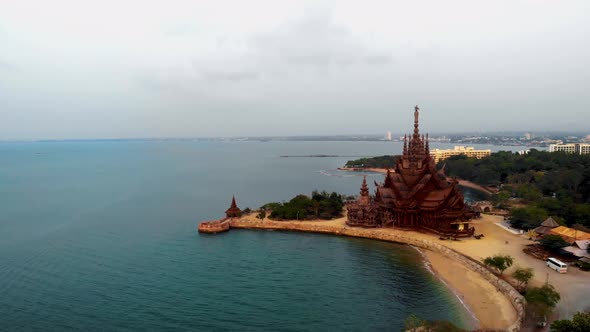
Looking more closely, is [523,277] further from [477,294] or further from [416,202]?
[416,202]

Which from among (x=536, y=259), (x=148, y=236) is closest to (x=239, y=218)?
(x=148, y=236)

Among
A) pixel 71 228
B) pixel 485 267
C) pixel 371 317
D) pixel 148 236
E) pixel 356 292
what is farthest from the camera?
pixel 71 228

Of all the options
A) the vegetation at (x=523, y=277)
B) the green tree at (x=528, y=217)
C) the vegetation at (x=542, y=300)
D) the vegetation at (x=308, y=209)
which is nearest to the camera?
the vegetation at (x=542, y=300)

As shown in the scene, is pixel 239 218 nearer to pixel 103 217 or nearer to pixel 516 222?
pixel 103 217

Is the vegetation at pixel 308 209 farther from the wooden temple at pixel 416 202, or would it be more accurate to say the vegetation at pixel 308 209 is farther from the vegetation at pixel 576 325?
the vegetation at pixel 576 325

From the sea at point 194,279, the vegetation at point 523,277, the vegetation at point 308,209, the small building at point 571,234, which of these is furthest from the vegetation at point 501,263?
the vegetation at point 308,209
